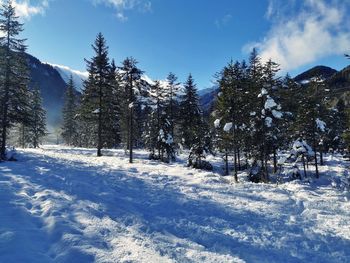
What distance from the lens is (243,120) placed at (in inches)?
1116

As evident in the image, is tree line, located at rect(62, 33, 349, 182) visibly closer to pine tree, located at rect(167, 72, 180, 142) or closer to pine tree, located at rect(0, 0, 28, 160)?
pine tree, located at rect(167, 72, 180, 142)

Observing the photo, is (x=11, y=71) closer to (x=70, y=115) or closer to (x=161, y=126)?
(x=161, y=126)

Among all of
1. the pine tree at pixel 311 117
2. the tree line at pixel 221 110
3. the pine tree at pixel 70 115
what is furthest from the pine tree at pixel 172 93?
the pine tree at pixel 70 115

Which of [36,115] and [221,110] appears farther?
[36,115]

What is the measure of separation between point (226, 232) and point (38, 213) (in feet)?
20.9

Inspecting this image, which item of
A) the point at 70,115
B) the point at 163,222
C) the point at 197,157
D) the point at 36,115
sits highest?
the point at 70,115

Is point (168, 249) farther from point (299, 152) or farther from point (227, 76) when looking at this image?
point (299, 152)

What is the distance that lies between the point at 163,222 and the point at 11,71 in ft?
78.9

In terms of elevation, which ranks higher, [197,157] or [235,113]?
[235,113]

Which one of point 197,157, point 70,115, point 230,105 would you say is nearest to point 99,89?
point 197,157

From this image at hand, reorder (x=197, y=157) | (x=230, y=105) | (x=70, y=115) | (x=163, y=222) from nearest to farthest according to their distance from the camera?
(x=163, y=222), (x=230, y=105), (x=197, y=157), (x=70, y=115)

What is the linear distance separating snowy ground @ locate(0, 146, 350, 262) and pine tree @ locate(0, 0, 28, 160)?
1363cm

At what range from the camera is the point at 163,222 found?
11.5m

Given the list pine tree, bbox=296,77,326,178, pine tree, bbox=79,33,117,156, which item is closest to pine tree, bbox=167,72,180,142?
pine tree, bbox=79,33,117,156
